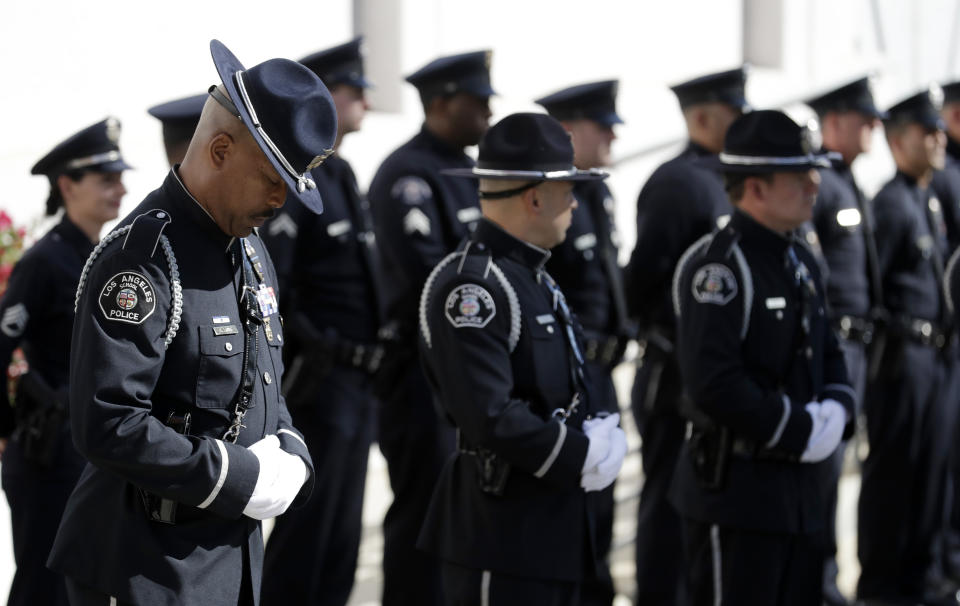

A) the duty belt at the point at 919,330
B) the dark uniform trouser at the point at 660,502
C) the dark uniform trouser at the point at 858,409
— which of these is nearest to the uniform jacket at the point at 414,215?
the dark uniform trouser at the point at 660,502

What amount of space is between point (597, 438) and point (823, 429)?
79 centimetres

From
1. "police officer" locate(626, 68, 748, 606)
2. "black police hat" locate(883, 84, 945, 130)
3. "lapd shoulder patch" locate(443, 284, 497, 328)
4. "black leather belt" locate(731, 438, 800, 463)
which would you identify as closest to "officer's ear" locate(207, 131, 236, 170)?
"lapd shoulder patch" locate(443, 284, 497, 328)

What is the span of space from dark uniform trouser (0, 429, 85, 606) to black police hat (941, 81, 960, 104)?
5.06 meters

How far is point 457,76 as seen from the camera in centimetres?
512

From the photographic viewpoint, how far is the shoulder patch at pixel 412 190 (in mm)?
4934

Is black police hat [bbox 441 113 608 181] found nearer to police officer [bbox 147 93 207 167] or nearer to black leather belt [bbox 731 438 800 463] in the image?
black leather belt [bbox 731 438 800 463]

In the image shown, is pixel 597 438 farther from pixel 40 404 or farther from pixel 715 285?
pixel 40 404

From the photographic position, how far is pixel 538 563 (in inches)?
136

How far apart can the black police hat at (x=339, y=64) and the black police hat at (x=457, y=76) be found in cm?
21

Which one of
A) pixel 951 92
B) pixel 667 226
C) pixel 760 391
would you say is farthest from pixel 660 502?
pixel 951 92

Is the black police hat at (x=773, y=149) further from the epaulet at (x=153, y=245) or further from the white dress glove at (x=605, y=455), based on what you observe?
the epaulet at (x=153, y=245)

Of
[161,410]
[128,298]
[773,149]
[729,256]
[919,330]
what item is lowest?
[919,330]

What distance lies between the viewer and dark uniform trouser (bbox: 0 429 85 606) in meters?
4.03

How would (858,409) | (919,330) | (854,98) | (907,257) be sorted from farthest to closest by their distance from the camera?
(854,98)
(907,257)
(919,330)
(858,409)
